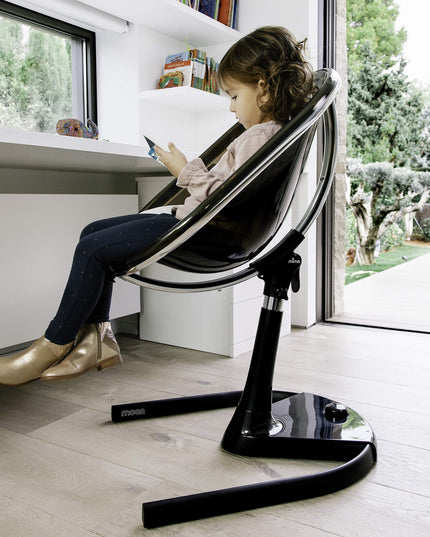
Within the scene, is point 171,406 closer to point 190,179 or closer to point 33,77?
point 190,179

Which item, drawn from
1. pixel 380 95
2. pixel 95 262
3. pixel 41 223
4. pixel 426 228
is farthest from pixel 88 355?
pixel 380 95

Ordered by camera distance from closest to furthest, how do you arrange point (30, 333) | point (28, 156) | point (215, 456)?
point (215, 456) → point (28, 156) → point (30, 333)

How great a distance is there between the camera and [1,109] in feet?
7.23

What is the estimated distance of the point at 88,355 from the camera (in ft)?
4.28

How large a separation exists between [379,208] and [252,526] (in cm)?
235

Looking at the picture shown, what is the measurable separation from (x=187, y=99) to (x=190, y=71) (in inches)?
5.7

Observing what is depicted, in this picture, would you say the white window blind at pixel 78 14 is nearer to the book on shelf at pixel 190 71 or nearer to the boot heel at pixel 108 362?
the book on shelf at pixel 190 71

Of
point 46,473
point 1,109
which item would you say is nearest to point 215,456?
point 46,473

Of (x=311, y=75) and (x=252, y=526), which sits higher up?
(x=311, y=75)

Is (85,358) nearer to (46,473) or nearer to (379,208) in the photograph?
(46,473)

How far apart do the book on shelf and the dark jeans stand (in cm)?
145

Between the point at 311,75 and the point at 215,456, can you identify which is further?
the point at 215,456

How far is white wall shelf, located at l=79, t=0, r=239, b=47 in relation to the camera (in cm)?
231

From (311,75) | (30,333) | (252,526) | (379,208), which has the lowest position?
(252,526)
